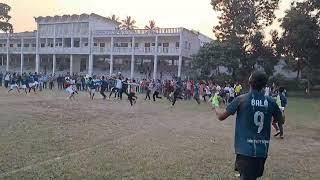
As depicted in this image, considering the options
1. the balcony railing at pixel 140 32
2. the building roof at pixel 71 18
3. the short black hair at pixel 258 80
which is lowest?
the short black hair at pixel 258 80

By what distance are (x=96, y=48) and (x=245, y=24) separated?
20806 mm

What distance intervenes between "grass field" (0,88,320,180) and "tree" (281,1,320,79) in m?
26.4

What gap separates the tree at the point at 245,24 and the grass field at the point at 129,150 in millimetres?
28016

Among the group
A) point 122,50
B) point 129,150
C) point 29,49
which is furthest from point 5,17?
point 129,150

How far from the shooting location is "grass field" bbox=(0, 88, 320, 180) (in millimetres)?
6910

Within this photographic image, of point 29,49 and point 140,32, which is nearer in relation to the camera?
point 140,32

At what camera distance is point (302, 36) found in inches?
1533

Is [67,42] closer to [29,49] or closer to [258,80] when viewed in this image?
[29,49]

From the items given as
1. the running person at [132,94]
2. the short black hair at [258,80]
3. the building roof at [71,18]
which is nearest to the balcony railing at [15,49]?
the building roof at [71,18]

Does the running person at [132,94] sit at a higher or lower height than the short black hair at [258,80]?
lower

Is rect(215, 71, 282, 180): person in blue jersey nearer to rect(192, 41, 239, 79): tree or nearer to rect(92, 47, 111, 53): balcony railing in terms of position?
rect(192, 41, 239, 79): tree

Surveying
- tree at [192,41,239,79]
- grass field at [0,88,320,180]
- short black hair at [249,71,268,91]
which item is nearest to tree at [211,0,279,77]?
tree at [192,41,239,79]

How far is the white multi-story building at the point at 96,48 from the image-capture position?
49.4 metres

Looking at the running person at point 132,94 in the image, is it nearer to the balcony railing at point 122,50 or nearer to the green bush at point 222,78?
the green bush at point 222,78
